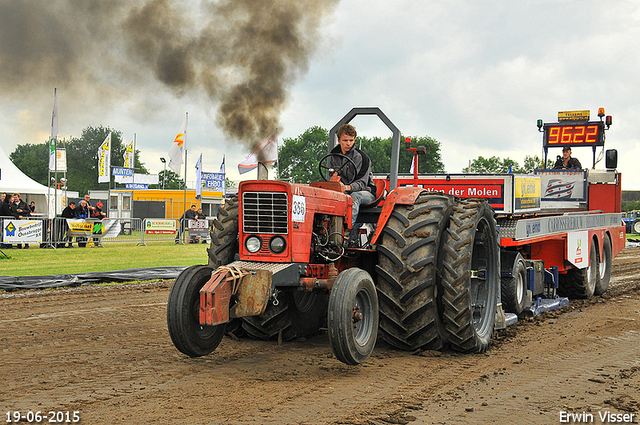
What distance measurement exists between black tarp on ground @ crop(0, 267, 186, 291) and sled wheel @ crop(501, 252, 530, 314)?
730cm

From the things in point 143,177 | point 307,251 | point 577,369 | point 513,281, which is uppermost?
point 143,177

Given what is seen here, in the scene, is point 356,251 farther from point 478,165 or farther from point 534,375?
point 478,165

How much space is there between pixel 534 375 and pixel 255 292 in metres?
2.47

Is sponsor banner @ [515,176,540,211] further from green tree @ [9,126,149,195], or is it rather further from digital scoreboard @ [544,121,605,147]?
green tree @ [9,126,149,195]

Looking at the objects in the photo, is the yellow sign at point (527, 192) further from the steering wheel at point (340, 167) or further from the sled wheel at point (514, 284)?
the steering wheel at point (340, 167)

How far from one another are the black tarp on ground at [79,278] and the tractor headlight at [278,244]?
690 centimetres

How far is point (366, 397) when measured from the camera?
14.9 ft

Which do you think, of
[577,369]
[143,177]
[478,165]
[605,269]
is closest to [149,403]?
[577,369]

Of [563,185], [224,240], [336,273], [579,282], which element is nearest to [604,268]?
[579,282]

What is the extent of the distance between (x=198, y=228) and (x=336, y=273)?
65.6ft

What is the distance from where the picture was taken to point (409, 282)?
18.9 feet

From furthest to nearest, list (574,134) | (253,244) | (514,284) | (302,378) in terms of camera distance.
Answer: (574,134)
(514,284)
(253,244)
(302,378)

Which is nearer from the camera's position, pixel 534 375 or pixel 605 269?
pixel 534 375

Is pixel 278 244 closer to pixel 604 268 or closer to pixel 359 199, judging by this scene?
pixel 359 199
